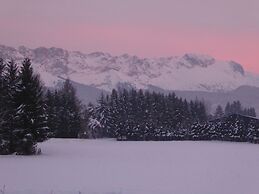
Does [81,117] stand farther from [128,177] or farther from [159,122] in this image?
[128,177]

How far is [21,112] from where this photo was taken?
38.8 meters

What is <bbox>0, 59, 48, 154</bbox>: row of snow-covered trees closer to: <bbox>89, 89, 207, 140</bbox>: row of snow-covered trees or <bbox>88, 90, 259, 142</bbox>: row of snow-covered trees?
<bbox>88, 90, 259, 142</bbox>: row of snow-covered trees

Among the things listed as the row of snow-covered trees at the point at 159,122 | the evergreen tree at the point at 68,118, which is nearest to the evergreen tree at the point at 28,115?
the evergreen tree at the point at 68,118

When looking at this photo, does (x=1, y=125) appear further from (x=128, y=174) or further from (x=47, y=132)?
(x=128, y=174)

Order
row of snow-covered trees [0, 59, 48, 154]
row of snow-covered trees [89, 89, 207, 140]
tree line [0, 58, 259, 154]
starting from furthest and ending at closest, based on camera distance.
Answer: row of snow-covered trees [89, 89, 207, 140] → tree line [0, 58, 259, 154] → row of snow-covered trees [0, 59, 48, 154]

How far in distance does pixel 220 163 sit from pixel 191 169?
4.85 m

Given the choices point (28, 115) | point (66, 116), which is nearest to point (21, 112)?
point (28, 115)

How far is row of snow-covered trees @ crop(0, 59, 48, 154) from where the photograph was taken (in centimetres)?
3853

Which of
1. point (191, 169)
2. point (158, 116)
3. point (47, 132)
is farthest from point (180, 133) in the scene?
point (191, 169)

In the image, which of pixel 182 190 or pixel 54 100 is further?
pixel 54 100

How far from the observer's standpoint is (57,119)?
259 ft

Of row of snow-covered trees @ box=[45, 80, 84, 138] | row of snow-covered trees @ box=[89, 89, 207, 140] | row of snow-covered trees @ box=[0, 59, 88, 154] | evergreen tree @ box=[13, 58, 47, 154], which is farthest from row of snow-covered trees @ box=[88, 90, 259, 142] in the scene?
row of snow-covered trees @ box=[0, 59, 88, 154]

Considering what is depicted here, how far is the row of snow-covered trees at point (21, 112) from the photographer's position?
3853cm

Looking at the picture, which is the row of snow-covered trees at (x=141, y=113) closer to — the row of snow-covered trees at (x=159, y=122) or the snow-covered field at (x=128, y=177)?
the row of snow-covered trees at (x=159, y=122)
